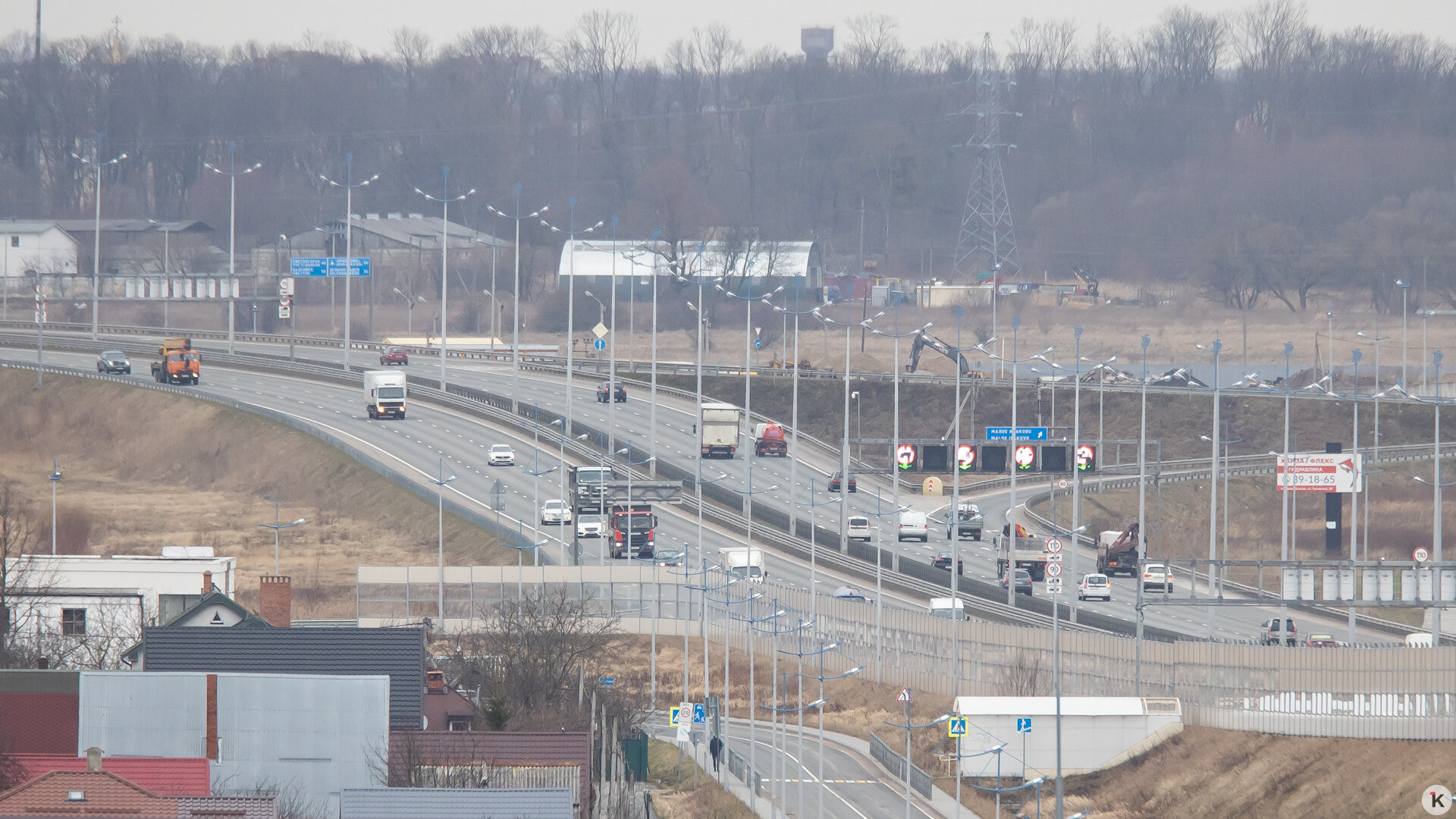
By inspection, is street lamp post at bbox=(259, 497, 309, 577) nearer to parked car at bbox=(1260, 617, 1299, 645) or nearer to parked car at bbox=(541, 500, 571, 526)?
parked car at bbox=(541, 500, 571, 526)

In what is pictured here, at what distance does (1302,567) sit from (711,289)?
11722 cm

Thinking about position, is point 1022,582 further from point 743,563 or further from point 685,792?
point 685,792

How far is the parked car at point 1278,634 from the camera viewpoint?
192 ft

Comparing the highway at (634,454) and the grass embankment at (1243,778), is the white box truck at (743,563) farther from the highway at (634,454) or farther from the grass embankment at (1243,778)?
the grass embankment at (1243,778)

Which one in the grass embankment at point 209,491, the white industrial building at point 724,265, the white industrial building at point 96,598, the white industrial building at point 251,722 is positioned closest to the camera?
the white industrial building at point 251,722

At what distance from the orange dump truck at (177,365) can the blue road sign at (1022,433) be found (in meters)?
50.6

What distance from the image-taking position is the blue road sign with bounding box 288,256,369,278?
113m

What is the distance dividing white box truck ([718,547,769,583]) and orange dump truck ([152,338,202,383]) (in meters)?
46.0

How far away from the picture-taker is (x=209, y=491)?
311 feet

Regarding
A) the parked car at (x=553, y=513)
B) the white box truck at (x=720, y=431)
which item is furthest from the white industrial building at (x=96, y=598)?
the white box truck at (x=720, y=431)

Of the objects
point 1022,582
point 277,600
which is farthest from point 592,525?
point 277,600

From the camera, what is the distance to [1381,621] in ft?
243

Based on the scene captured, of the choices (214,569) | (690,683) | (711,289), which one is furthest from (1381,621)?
(711,289)

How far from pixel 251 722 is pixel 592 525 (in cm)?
4307
